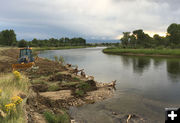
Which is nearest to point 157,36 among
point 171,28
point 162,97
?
point 171,28

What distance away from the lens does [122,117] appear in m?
11.2

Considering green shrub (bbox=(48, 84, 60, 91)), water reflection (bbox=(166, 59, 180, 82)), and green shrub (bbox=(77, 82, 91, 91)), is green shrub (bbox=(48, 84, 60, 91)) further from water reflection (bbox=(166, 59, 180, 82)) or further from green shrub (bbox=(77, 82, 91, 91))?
water reflection (bbox=(166, 59, 180, 82))

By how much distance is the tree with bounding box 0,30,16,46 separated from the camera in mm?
137000

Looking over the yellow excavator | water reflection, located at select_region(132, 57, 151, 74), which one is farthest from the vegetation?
the yellow excavator

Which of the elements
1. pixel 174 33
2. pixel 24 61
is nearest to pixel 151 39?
pixel 174 33

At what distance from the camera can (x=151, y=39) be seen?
111 meters

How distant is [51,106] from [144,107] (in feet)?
29.4

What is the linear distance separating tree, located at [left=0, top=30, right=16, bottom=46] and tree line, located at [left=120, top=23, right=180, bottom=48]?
365 feet

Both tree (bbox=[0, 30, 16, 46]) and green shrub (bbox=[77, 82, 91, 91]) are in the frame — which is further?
tree (bbox=[0, 30, 16, 46])

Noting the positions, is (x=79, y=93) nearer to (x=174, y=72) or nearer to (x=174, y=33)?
(x=174, y=72)

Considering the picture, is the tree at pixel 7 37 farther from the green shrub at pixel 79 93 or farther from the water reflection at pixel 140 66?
the green shrub at pixel 79 93

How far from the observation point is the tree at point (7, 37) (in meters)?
137

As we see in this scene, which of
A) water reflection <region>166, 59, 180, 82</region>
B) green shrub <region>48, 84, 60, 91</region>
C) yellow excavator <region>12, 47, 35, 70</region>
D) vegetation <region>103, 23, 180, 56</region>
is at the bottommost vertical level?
water reflection <region>166, 59, 180, 82</region>

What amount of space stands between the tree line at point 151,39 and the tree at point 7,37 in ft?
365
